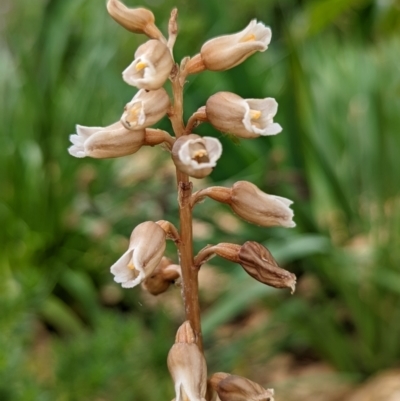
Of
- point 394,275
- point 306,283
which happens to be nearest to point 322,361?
point 306,283

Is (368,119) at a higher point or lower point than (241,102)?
lower

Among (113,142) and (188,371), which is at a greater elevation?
(113,142)

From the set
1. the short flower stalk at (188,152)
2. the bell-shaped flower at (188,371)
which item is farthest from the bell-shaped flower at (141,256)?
the bell-shaped flower at (188,371)

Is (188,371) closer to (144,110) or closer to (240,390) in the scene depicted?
(240,390)

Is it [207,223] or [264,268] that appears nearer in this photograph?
[264,268]

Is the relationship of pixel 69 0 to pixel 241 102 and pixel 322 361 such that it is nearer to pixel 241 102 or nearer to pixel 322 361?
pixel 322 361

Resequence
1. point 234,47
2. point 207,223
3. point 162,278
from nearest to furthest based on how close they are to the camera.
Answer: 1. point 234,47
2. point 162,278
3. point 207,223

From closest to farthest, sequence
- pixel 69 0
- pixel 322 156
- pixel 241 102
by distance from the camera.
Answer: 1. pixel 241 102
2. pixel 322 156
3. pixel 69 0

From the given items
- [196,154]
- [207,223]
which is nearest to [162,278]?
[196,154]
